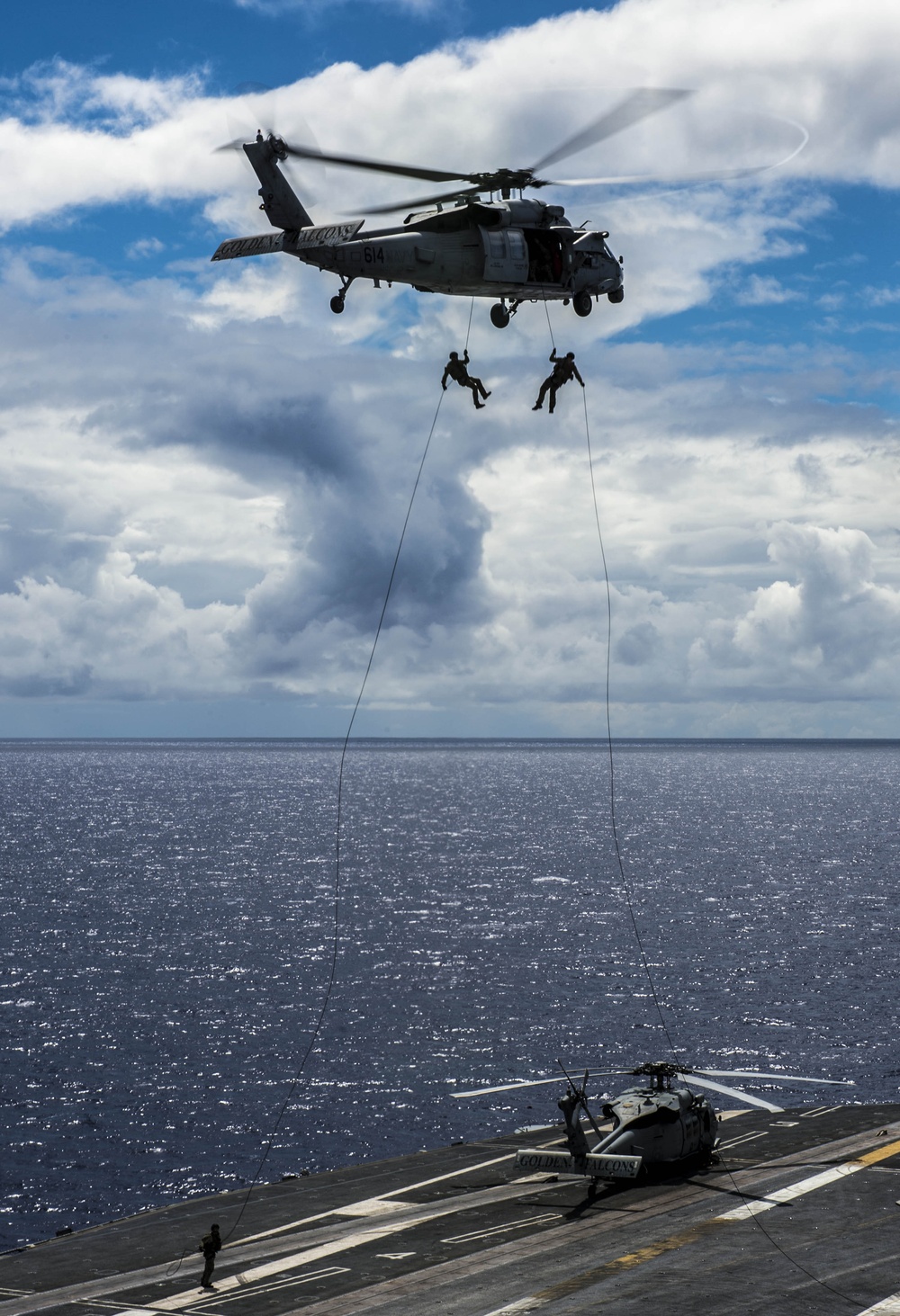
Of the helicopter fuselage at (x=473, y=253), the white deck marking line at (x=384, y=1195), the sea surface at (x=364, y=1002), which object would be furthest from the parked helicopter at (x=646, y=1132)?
the helicopter fuselage at (x=473, y=253)

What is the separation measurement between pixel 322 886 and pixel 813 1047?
7715 centimetres

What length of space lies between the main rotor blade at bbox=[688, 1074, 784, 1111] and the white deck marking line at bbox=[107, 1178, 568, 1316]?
23.5 meters

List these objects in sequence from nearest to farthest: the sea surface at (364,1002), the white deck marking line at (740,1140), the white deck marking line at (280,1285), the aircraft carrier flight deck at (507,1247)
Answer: the aircraft carrier flight deck at (507,1247), the white deck marking line at (280,1285), the white deck marking line at (740,1140), the sea surface at (364,1002)

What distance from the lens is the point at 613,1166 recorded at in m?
37.8

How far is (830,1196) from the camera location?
39.1 m

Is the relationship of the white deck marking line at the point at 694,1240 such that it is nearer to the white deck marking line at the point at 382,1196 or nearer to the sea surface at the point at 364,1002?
the white deck marking line at the point at 382,1196

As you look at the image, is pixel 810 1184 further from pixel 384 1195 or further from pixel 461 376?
pixel 461 376

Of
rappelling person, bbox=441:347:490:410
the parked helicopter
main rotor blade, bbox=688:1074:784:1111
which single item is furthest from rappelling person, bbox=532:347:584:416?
main rotor blade, bbox=688:1074:784:1111

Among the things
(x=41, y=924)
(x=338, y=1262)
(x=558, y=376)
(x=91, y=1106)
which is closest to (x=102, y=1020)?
(x=91, y=1106)

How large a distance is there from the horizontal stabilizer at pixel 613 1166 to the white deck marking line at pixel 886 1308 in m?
8.44

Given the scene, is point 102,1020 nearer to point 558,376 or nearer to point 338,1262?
point 338,1262

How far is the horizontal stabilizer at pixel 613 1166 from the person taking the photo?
3753cm

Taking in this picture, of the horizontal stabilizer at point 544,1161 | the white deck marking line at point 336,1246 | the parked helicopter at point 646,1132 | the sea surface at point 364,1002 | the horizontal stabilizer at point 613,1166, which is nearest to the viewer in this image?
the white deck marking line at point 336,1246

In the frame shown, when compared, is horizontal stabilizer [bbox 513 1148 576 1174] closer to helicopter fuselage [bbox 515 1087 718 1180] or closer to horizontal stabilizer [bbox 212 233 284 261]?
helicopter fuselage [bbox 515 1087 718 1180]
